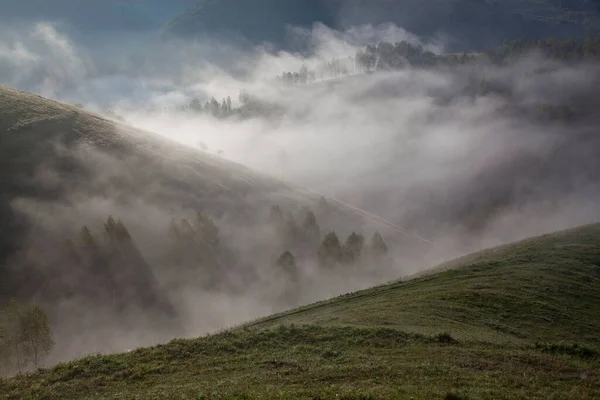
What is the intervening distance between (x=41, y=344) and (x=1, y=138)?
289 feet

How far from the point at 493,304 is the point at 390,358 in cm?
2123

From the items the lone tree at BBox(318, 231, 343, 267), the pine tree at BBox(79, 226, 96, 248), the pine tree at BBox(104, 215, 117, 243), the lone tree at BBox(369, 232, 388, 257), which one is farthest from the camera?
the lone tree at BBox(369, 232, 388, 257)

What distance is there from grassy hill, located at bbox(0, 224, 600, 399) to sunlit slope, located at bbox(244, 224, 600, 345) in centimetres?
19

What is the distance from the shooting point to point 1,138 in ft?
431

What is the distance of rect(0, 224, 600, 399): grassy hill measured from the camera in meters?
22.7

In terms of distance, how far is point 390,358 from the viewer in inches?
1081

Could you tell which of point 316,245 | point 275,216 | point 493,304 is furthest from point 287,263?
point 493,304

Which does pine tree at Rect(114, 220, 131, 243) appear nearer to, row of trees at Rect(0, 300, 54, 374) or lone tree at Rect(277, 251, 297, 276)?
row of trees at Rect(0, 300, 54, 374)

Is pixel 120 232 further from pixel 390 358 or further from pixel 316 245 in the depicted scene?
pixel 390 358

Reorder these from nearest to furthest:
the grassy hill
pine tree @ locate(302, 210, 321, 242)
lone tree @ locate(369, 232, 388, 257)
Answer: the grassy hill
lone tree @ locate(369, 232, 388, 257)
pine tree @ locate(302, 210, 321, 242)

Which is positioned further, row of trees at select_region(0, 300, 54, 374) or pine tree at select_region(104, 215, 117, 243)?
pine tree at select_region(104, 215, 117, 243)

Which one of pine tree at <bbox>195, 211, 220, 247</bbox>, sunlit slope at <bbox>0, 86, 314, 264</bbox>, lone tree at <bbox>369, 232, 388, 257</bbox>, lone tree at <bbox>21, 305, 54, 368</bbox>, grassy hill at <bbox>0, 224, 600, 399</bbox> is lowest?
lone tree at <bbox>369, 232, 388, 257</bbox>

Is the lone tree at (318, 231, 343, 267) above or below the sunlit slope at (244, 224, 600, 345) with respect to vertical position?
below

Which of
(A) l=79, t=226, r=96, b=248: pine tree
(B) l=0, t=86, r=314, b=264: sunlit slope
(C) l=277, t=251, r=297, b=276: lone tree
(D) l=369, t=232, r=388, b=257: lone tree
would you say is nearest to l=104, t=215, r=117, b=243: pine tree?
(A) l=79, t=226, r=96, b=248: pine tree
